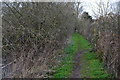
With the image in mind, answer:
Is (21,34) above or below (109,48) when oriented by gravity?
above

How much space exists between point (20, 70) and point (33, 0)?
6.08 metres

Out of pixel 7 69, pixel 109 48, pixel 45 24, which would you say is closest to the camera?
pixel 7 69

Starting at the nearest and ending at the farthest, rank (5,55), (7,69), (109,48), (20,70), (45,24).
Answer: (20,70)
(7,69)
(5,55)
(109,48)
(45,24)

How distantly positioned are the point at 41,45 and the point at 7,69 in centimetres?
312

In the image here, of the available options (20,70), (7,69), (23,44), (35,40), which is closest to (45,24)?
(35,40)

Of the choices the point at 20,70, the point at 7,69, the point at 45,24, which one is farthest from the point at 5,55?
the point at 45,24

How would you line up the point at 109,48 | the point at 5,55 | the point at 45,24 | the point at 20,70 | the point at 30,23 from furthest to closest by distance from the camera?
the point at 45,24 < the point at 30,23 < the point at 109,48 < the point at 5,55 < the point at 20,70

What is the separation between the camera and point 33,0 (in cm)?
1201

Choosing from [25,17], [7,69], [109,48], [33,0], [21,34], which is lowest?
[7,69]

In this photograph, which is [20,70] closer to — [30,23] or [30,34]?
[30,34]

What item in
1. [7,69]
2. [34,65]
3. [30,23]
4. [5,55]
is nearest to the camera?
[34,65]

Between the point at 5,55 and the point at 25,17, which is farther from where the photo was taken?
the point at 25,17

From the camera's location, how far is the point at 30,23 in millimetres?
11664

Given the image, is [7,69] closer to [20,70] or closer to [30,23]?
[20,70]
